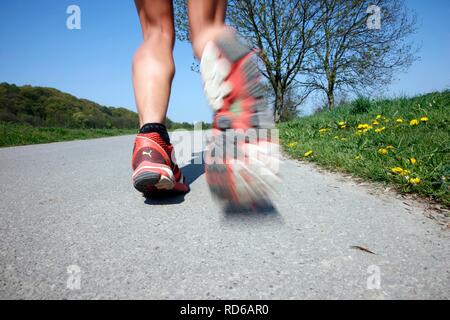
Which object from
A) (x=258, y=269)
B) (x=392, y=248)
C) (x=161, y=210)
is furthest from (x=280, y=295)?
(x=161, y=210)

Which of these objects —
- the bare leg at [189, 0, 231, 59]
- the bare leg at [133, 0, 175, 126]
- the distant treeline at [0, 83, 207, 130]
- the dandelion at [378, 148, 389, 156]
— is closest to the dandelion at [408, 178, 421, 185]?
the dandelion at [378, 148, 389, 156]

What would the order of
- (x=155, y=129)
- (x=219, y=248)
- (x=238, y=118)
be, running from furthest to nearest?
(x=155, y=129), (x=238, y=118), (x=219, y=248)

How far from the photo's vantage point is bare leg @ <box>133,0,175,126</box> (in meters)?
1.30

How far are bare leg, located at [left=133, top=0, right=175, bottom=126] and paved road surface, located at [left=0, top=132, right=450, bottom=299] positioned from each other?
49cm

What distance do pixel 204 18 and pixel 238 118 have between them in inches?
21.3

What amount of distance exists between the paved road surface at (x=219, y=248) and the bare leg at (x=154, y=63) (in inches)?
19.1

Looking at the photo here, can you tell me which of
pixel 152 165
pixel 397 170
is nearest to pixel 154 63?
pixel 152 165

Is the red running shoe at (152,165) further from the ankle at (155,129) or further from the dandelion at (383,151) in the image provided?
the dandelion at (383,151)

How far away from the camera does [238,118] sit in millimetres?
985

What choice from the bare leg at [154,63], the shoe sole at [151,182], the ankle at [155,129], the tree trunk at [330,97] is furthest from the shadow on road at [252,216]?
the tree trunk at [330,97]

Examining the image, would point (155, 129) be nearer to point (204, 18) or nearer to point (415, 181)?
point (204, 18)

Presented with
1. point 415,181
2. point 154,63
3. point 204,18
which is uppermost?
point 204,18

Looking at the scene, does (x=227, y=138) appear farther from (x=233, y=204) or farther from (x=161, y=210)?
(x=161, y=210)

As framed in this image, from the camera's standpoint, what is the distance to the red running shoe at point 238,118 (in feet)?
3.19
